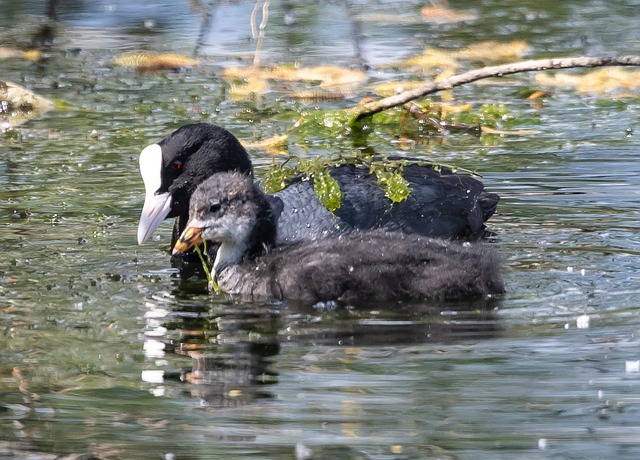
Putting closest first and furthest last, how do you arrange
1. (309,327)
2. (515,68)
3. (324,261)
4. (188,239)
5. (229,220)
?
1. (309,327)
2. (324,261)
3. (188,239)
4. (229,220)
5. (515,68)

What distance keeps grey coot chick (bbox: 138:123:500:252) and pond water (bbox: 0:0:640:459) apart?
0.20 meters

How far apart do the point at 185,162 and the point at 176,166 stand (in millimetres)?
56

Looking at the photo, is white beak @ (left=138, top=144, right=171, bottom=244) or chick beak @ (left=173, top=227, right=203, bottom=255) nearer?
chick beak @ (left=173, top=227, right=203, bottom=255)

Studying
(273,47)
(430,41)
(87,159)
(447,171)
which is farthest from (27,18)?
(447,171)

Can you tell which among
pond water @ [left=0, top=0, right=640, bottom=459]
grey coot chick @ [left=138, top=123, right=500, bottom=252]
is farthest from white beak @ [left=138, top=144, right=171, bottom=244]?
pond water @ [left=0, top=0, right=640, bottom=459]

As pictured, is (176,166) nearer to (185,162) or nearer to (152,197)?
(185,162)

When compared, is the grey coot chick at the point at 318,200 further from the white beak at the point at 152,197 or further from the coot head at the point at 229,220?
the coot head at the point at 229,220

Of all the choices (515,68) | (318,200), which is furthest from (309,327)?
(515,68)

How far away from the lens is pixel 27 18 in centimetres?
1408

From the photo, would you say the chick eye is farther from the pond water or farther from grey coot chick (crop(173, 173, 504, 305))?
grey coot chick (crop(173, 173, 504, 305))

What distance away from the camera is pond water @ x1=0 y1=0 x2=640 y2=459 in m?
4.31

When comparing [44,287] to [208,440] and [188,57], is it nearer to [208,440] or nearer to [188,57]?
[208,440]

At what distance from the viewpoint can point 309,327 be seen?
18.2 ft

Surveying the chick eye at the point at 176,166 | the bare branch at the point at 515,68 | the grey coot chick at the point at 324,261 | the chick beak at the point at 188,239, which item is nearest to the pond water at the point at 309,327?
the grey coot chick at the point at 324,261
